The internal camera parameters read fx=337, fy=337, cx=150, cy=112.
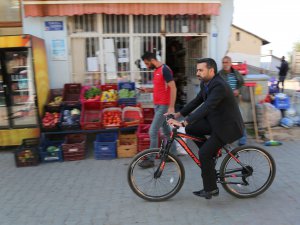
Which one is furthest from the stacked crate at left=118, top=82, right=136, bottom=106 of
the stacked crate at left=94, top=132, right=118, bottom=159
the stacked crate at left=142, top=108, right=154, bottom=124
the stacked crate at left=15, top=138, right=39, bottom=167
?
the stacked crate at left=15, top=138, right=39, bottom=167

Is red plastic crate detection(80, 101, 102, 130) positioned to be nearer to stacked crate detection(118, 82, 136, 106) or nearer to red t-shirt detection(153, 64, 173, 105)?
stacked crate detection(118, 82, 136, 106)

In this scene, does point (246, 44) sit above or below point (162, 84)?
above

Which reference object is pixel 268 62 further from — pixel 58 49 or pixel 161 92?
pixel 161 92

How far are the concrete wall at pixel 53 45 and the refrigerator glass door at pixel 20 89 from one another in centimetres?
84

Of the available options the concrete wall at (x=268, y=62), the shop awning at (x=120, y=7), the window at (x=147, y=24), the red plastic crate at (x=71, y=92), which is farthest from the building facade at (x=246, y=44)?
the red plastic crate at (x=71, y=92)

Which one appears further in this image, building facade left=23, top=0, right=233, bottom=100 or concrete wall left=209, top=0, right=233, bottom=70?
concrete wall left=209, top=0, right=233, bottom=70

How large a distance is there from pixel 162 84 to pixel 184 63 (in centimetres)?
505

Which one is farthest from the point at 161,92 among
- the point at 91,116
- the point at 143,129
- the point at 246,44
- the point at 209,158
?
the point at 246,44

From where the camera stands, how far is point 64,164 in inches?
234

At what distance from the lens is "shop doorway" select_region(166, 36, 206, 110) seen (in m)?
8.96

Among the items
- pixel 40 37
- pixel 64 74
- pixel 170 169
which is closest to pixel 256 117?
pixel 170 169

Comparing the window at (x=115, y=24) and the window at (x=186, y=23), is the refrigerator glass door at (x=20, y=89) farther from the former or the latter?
the window at (x=186, y=23)

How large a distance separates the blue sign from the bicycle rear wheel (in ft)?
16.2

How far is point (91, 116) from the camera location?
6902mm
